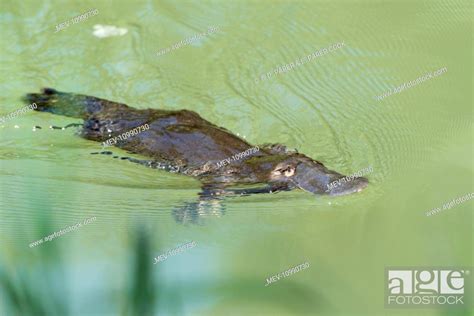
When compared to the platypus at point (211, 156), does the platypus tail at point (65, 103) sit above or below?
above

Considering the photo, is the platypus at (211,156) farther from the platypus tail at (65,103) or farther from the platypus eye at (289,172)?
the platypus tail at (65,103)

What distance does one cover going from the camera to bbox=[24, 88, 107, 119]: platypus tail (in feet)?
19.6

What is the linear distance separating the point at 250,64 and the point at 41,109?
2231 millimetres

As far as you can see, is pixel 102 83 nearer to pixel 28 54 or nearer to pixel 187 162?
pixel 28 54

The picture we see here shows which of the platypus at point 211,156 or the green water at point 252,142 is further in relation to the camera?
the platypus at point 211,156

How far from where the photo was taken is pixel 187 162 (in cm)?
521

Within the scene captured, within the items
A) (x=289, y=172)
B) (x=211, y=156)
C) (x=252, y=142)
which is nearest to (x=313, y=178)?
(x=289, y=172)

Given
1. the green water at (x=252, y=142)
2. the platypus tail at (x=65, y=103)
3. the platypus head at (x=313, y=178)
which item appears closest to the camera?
the green water at (x=252, y=142)

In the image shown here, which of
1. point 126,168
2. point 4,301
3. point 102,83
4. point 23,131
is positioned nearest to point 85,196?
point 126,168

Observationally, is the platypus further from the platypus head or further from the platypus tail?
the platypus tail

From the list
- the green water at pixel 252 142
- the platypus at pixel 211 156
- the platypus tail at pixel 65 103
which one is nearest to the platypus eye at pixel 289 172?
the platypus at pixel 211 156

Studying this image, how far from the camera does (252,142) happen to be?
5832mm

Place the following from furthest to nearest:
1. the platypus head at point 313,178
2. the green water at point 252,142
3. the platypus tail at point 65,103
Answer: the platypus tail at point 65,103, the platypus head at point 313,178, the green water at point 252,142

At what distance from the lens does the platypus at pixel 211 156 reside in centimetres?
507
